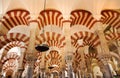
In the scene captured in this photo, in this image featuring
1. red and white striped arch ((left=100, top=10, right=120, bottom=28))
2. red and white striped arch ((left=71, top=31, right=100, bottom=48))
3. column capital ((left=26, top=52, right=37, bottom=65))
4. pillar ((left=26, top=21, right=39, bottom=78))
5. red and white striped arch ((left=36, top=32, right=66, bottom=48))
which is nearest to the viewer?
pillar ((left=26, top=21, right=39, bottom=78))

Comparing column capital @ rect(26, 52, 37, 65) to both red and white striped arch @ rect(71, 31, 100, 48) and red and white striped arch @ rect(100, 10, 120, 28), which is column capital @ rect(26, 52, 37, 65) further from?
red and white striped arch @ rect(100, 10, 120, 28)

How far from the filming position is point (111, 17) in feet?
26.1

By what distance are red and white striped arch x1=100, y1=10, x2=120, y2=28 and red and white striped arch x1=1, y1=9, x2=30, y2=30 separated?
3.13 metres

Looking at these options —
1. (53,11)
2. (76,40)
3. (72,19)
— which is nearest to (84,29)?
Answer: (76,40)

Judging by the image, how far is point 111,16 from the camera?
7898 millimetres

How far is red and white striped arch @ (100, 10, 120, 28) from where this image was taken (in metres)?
7.82

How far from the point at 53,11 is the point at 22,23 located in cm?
145

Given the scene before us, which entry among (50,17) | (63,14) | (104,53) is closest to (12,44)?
(50,17)

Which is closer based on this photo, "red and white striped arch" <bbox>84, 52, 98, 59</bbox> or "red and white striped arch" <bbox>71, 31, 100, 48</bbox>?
"red and white striped arch" <bbox>71, 31, 100, 48</bbox>

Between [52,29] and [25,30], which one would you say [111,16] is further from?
[25,30]

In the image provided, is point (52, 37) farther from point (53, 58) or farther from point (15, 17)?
point (53, 58)

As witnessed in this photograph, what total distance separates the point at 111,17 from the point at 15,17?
13.1 ft

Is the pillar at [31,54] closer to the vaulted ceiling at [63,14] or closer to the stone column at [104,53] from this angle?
the vaulted ceiling at [63,14]

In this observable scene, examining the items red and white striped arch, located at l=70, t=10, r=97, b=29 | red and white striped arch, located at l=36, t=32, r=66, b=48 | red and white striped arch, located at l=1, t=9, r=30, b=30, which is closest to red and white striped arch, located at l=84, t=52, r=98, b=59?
red and white striped arch, located at l=36, t=32, r=66, b=48
